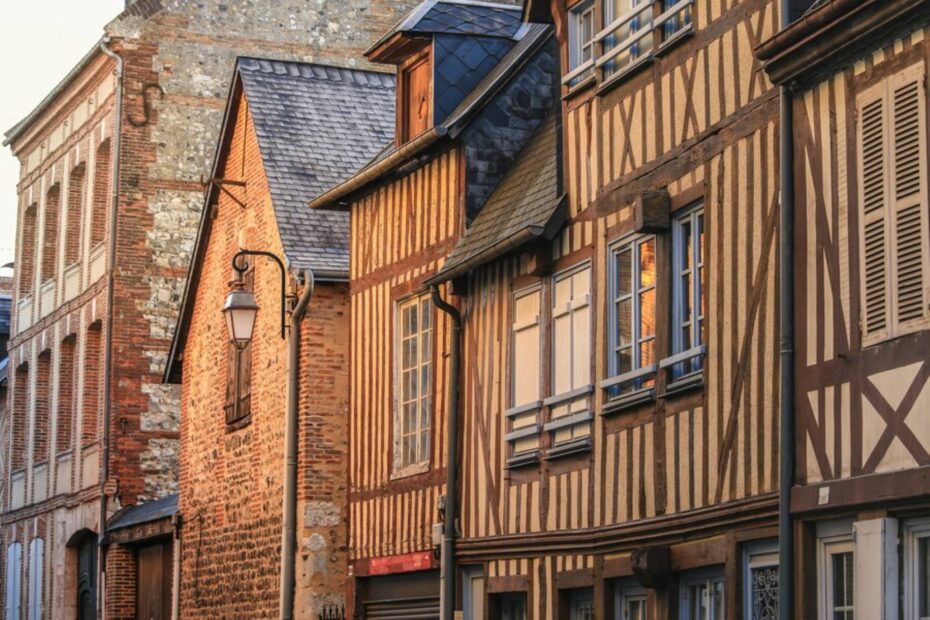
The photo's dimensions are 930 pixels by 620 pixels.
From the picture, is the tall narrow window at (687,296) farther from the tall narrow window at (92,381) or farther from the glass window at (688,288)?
the tall narrow window at (92,381)

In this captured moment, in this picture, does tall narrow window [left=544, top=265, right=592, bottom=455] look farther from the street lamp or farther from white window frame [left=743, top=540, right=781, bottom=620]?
the street lamp

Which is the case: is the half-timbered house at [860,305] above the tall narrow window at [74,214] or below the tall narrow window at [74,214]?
below

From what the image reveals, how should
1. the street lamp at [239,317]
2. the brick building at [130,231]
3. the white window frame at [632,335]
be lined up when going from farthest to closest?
1. the brick building at [130,231]
2. the street lamp at [239,317]
3. the white window frame at [632,335]

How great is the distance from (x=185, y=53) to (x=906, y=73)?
19.7 m

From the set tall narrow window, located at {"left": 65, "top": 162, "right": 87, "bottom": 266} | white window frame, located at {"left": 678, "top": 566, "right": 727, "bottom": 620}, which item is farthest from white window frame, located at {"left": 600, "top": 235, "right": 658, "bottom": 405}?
tall narrow window, located at {"left": 65, "top": 162, "right": 87, "bottom": 266}

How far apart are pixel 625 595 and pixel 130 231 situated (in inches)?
636

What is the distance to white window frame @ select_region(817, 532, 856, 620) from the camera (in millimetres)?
10812

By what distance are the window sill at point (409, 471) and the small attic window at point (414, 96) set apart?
302 centimetres

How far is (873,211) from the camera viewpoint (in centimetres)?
1063

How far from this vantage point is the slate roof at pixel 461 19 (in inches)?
716

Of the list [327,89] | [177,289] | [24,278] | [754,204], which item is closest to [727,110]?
[754,204]

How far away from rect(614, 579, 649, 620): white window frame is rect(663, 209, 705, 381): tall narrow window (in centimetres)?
157

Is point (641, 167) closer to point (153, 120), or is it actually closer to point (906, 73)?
point (906, 73)

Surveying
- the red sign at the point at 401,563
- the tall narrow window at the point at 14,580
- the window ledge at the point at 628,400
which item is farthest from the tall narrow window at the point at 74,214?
the window ledge at the point at 628,400
